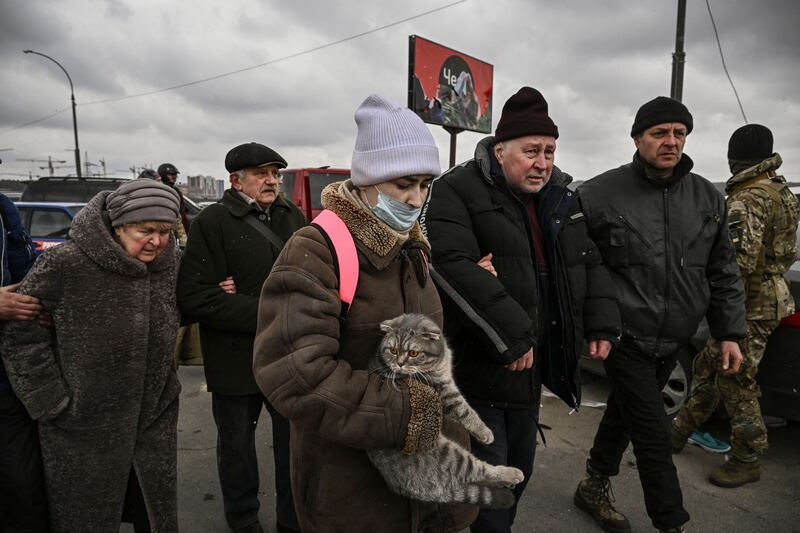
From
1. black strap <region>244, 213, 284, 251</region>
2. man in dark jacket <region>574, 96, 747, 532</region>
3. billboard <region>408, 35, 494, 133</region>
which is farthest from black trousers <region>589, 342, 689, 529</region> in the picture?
billboard <region>408, 35, 494, 133</region>

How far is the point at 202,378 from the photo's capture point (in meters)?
5.84

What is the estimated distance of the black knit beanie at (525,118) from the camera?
2498 millimetres

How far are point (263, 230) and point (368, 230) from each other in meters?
1.57

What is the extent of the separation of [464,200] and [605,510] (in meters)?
2.24

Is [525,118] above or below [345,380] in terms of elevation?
above

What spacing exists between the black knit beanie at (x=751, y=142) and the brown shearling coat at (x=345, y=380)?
3281 millimetres

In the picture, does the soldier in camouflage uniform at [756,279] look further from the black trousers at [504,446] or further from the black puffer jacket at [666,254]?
the black trousers at [504,446]

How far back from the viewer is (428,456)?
1.67 m

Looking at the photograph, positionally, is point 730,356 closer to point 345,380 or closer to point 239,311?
point 345,380

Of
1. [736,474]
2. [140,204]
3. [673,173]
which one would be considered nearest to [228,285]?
[140,204]

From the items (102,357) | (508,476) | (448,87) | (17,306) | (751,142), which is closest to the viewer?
(508,476)

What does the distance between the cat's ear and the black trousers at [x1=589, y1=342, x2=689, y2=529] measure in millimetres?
1696

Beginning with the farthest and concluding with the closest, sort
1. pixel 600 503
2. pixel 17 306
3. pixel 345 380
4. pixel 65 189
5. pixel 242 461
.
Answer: pixel 65 189 → pixel 600 503 → pixel 242 461 → pixel 17 306 → pixel 345 380

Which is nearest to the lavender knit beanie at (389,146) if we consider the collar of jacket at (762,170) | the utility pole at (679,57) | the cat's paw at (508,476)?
the cat's paw at (508,476)
